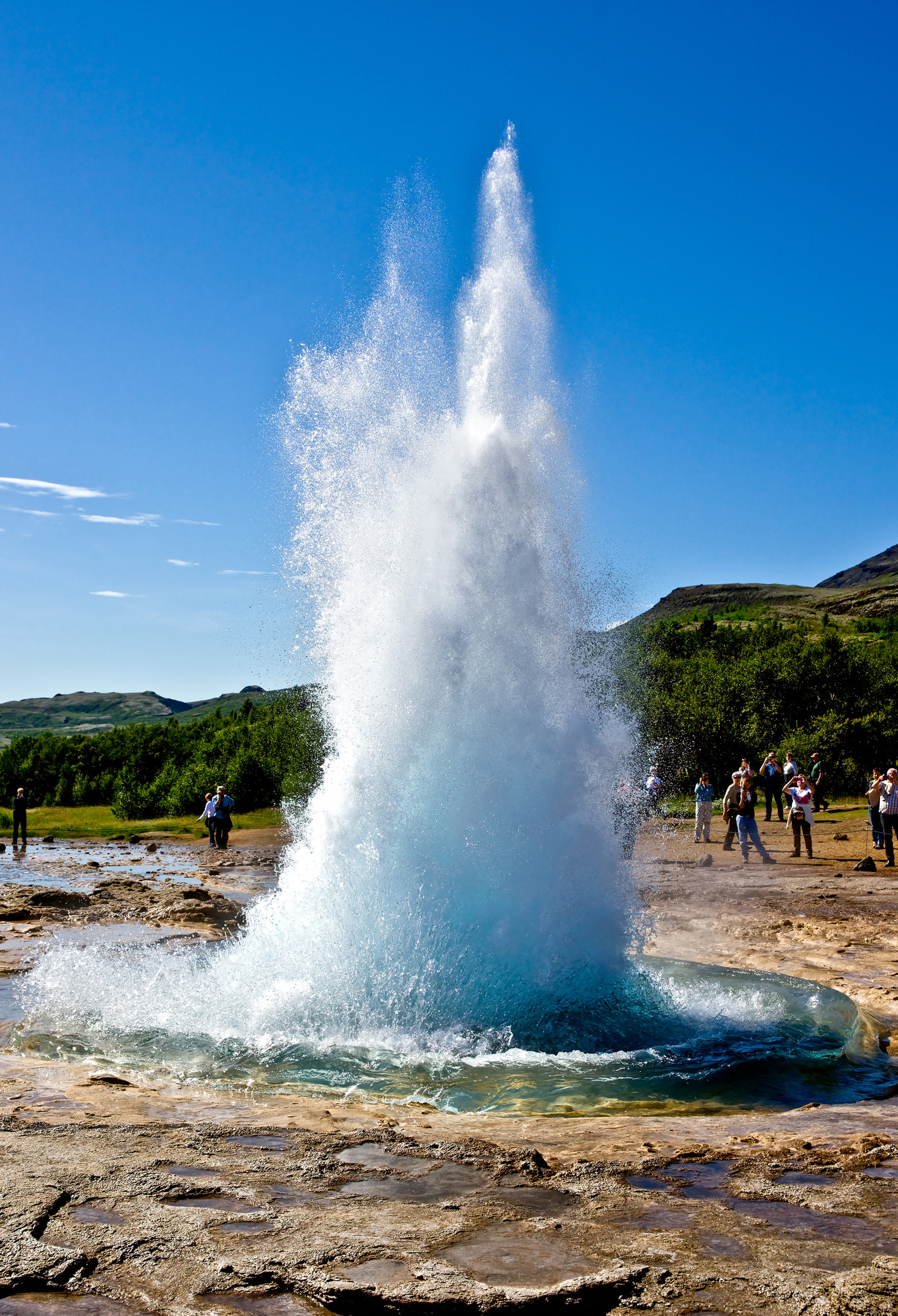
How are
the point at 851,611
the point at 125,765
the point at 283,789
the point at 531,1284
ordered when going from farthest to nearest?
the point at 851,611, the point at 125,765, the point at 283,789, the point at 531,1284

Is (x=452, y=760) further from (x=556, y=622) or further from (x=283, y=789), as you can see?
(x=283, y=789)

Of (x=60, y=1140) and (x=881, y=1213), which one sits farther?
(x=60, y=1140)

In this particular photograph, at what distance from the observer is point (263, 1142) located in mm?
4637

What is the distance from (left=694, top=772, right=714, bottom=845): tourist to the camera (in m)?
23.3

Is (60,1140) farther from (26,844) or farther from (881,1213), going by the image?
(26,844)

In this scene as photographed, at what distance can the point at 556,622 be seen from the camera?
361 inches

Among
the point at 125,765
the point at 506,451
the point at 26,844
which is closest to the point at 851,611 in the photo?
the point at 125,765

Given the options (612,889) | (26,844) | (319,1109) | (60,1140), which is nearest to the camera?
(60,1140)

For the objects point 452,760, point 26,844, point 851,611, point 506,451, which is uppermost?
point 851,611

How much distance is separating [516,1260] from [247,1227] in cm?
104

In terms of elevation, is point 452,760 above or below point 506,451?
below

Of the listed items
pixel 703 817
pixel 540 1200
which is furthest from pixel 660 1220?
pixel 703 817

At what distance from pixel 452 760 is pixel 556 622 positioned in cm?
183

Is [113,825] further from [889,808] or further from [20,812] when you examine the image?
[889,808]
